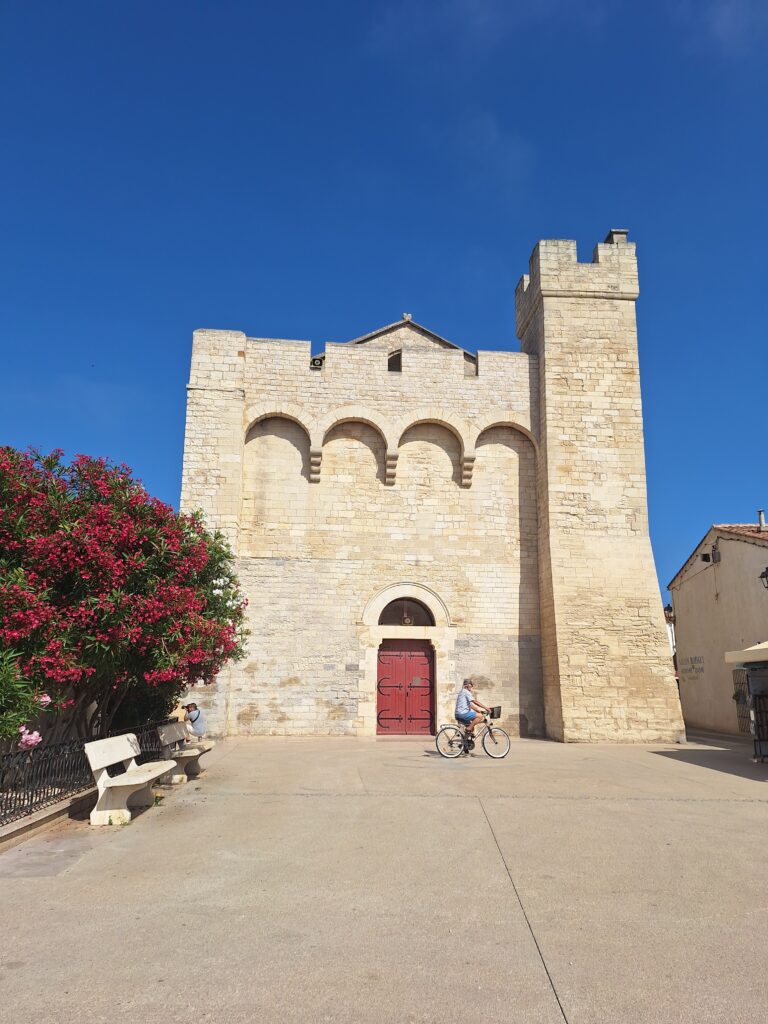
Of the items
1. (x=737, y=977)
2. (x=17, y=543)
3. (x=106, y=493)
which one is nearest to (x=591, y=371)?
(x=106, y=493)

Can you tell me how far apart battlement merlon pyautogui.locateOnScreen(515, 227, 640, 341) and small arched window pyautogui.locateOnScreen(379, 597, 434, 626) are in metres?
7.12

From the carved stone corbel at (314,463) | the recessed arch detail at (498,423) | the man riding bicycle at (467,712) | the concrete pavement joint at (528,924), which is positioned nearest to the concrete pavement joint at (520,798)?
the concrete pavement joint at (528,924)

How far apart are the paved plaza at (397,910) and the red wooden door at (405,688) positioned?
6.65 metres

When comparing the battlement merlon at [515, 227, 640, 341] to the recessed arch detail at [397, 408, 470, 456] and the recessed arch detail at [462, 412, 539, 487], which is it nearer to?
the recessed arch detail at [462, 412, 539, 487]

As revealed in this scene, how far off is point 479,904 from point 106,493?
545 cm

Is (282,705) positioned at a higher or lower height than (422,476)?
lower

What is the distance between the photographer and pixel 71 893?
4.54 m

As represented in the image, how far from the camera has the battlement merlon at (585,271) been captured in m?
15.7

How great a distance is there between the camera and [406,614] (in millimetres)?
14844

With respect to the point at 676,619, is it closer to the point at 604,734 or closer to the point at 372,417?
the point at 604,734

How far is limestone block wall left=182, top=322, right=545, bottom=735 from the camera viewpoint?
46.5 feet

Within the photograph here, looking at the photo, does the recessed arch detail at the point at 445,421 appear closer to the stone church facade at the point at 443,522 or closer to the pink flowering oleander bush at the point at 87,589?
the stone church facade at the point at 443,522

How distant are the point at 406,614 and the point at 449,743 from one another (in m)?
4.01

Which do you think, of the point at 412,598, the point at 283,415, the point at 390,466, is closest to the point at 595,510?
the point at 412,598
